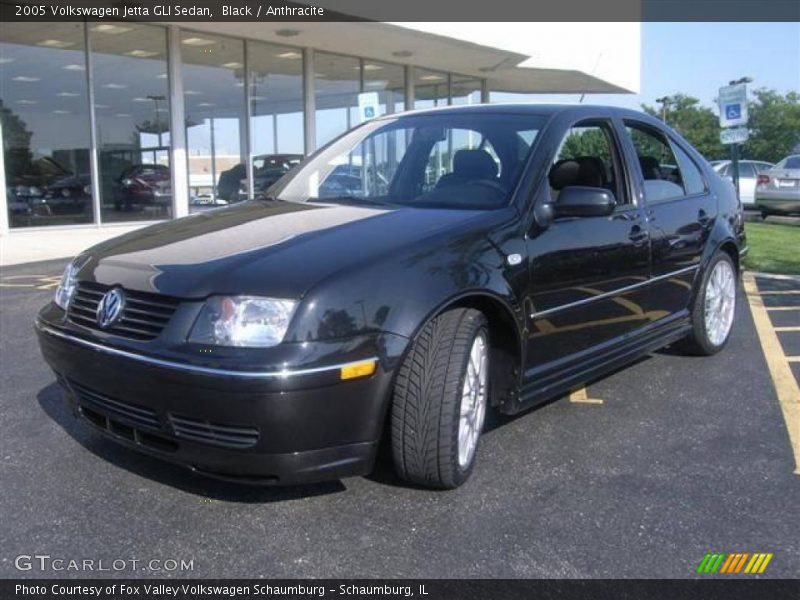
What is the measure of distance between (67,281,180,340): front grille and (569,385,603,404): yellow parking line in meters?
2.46

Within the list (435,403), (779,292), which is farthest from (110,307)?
(779,292)

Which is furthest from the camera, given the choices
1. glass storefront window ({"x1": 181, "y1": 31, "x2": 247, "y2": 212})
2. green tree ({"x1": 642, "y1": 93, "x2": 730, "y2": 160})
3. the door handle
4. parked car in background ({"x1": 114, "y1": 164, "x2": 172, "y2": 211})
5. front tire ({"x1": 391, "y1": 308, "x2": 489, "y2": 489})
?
green tree ({"x1": 642, "y1": 93, "x2": 730, "y2": 160})

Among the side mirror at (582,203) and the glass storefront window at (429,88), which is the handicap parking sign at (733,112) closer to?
the glass storefront window at (429,88)

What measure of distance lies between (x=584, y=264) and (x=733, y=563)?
1.57m

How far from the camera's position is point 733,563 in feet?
8.56

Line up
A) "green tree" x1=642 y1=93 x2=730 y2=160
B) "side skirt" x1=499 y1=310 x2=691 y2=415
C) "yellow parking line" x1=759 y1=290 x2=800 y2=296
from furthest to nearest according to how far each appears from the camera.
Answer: "green tree" x1=642 y1=93 x2=730 y2=160
"yellow parking line" x1=759 y1=290 x2=800 y2=296
"side skirt" x1=499 y1=310 x2=691 y2=415

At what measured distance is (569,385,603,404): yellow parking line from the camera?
14.1 feet

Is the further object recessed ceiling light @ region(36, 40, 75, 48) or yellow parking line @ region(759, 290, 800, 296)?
recessed ceiling light @ region(36, 40, 75, 48)

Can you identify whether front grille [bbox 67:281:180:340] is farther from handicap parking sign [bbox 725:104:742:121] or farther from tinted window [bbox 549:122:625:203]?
handicap parking sign [bbox 725:104:742:121]

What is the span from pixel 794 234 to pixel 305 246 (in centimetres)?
1363

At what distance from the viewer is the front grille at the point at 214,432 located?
2623 millimetres

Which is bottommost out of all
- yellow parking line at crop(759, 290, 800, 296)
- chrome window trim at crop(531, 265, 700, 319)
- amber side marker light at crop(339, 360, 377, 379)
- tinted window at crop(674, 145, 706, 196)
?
yellow parking line at crop(759, 290, 800, 296)

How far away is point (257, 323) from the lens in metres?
2.62

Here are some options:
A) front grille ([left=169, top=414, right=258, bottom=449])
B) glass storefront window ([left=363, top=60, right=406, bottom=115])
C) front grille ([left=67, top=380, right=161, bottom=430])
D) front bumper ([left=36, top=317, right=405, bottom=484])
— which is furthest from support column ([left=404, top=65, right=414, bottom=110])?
front grille ([left=169, top=414, right=258, bottom=449])
